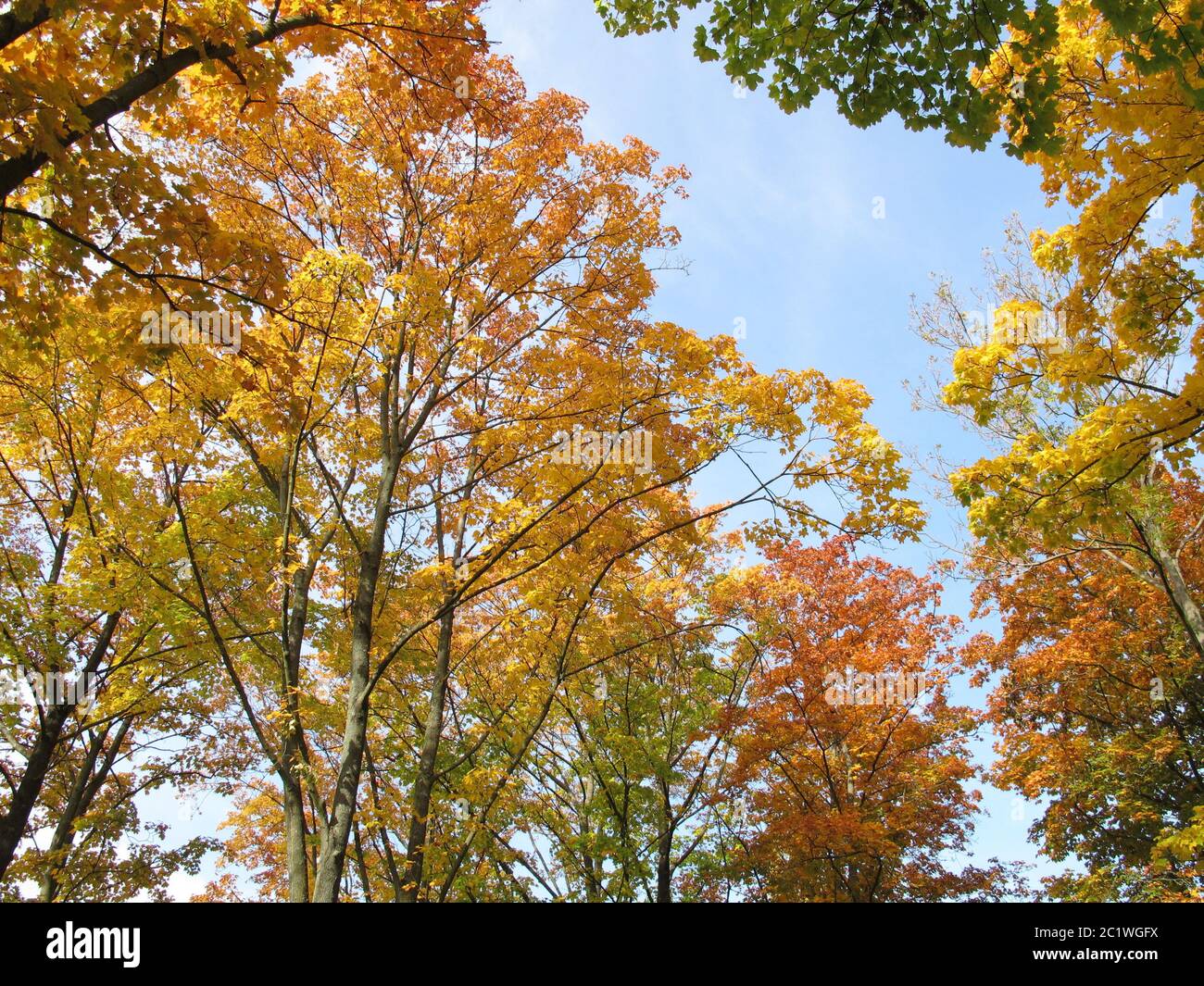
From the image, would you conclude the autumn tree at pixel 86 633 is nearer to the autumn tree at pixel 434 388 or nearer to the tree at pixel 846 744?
the autumn tree at pixel 434 388

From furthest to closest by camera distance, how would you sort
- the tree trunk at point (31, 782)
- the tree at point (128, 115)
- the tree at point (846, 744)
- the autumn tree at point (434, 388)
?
the tree at point (846, 744) < the tree trunk at point (31, 782) < the autumn tree at point (434, 388) < the tree at point (128, 115)

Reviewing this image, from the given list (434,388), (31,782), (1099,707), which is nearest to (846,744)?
(1099,707)

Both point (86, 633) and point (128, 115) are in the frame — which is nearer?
point (128, 115)

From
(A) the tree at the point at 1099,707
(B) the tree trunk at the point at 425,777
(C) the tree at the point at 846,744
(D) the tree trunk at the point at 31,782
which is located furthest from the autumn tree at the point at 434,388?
(A) the tree at the point at 1099,707

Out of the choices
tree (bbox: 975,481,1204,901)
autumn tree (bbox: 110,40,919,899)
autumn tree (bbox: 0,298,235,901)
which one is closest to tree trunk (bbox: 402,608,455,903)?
autumn tree (bbox: 110,40,919,899)

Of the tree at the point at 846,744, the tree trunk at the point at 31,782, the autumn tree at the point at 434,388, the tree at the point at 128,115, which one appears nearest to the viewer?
the tree at the point at 128,115

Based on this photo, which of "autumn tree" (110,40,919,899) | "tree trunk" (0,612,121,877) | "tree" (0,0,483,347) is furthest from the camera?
"tree trunk" (0,612,121,877)

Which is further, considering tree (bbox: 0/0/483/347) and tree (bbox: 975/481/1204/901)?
tree (bbox: 975/481/1204/901)

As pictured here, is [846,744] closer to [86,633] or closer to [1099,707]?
[1099,707]

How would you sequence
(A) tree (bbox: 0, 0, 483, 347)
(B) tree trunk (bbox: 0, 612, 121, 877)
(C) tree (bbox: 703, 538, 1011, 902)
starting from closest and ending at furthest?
(A) tree (bbox: 0, 0, 483, 347) → (B) tree trunk (bbox: 0, 612, 121, 877) → (C) tree (bbox: 703, 538, 1011, 902)

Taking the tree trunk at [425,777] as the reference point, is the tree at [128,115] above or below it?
above

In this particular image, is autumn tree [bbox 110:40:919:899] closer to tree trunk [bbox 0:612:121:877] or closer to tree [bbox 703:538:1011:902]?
tree trunk [bbox 0:612:121:877]

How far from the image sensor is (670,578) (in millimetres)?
11891
